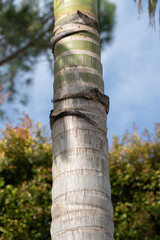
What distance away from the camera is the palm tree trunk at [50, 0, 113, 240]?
7.43 feet

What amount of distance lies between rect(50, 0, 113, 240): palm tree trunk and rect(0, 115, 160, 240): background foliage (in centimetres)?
465

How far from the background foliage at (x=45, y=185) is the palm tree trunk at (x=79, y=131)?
4649 mm

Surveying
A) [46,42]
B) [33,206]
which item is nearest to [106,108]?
[33,206]

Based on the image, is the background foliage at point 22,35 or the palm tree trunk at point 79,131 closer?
the palm tree trunk at point 79,131

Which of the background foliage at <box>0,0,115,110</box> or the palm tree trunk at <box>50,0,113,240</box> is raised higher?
the background foliage at <box>0,0,115,110</box>

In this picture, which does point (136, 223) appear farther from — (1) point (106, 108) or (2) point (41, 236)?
(1) point (106, 108)

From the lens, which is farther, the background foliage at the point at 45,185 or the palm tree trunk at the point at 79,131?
the background foliage at the point at 45,185

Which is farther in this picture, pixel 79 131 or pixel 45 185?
pixel 45 185

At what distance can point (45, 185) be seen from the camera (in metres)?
7.30

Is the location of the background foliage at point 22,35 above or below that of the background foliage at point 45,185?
above

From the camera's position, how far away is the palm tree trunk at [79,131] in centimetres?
227

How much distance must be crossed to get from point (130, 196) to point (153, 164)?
0.88 m

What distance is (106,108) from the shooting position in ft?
9.30

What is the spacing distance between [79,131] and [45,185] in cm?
497
